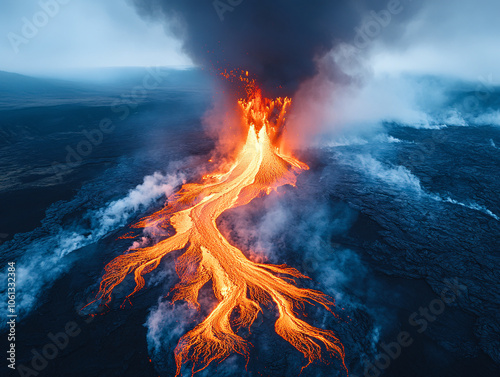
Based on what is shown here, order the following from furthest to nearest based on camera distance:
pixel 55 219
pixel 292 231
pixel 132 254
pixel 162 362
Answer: pixel 55 219 < pixel 292 231 < pixel 132 254 < pixel 162 362

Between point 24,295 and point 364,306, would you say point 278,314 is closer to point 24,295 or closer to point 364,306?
point 364,306

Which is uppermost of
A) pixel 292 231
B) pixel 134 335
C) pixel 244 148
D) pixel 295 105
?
pixel 295 105

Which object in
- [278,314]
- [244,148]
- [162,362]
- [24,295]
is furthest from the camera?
[244,148]

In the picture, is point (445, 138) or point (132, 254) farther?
point (445, 138)

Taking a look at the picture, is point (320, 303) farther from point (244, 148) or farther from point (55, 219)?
point (244, 148)

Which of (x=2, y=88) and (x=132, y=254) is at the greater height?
(x=2, y=88)

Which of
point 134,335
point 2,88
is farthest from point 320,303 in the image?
point 2,88
